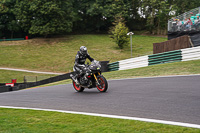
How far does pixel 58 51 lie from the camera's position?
165ft

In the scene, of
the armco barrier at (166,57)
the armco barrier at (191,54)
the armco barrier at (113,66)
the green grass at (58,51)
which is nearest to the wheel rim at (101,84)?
the armco barrier at (191,54)

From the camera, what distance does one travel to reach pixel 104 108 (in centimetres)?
645

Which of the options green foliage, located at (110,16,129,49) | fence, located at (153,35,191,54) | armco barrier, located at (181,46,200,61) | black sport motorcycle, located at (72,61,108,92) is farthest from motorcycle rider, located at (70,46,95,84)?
green foliage, located at (110,16,129,49)

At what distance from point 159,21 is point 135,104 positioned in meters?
63.2

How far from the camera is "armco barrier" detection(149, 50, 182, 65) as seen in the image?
18656mm

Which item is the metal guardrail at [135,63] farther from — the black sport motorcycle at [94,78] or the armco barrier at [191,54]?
the black sport motorcycle at [94,78]

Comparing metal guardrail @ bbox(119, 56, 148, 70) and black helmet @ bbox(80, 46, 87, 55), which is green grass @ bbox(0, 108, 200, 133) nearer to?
black helmet @ bbox(80, 46, 87, 55)

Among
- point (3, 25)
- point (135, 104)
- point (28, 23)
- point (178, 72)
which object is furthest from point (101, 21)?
point (135, 104)

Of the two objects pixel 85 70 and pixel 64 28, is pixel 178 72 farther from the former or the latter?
pixel 64 28

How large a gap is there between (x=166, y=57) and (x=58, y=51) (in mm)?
34371

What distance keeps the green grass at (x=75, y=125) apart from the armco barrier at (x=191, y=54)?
14.4m

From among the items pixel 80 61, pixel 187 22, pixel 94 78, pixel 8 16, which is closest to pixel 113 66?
pixel 187 22

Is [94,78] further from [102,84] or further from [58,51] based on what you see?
[58,51]

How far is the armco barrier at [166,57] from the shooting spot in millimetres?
18656
